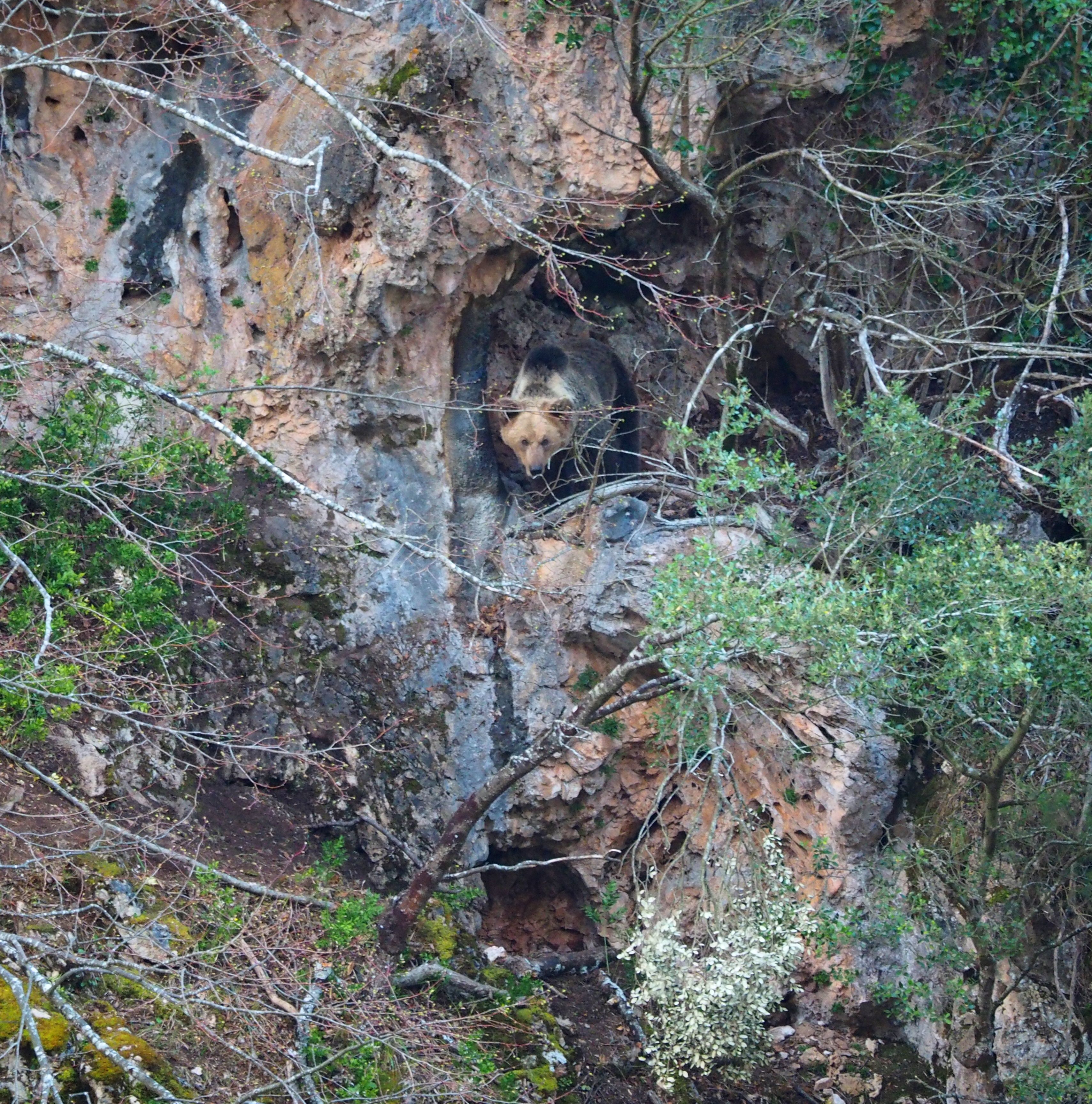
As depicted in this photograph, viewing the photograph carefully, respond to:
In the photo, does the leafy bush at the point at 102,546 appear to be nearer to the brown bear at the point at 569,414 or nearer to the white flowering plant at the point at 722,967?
the brown bear at the point at 569,414

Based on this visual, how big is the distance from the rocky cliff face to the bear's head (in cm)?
22


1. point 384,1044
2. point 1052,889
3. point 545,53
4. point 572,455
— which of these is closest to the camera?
point 384,1044

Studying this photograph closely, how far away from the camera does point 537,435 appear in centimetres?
764

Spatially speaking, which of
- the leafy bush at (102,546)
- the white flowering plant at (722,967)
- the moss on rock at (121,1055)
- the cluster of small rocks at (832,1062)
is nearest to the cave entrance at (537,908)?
the cluster of small rocks at (832,1062)

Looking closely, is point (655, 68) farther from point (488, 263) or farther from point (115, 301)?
point (115, 301)

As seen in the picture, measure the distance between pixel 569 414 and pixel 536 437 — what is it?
60 cm

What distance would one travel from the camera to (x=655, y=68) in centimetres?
623

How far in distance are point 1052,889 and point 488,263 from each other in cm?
469

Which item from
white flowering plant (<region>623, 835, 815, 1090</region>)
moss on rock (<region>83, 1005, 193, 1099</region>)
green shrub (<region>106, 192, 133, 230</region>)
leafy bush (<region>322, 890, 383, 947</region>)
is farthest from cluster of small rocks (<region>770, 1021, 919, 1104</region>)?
green shrub (<region>106, 192, 133, 230</region>)

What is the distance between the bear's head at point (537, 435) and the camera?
7.58 metres

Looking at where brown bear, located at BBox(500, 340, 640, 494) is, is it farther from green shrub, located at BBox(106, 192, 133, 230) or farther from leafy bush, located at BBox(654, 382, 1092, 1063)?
green shrub, located at BBox(106, 192, 133, 230)

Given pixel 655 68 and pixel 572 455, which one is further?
pixel 572 455

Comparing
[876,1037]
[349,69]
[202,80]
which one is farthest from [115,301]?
[876,1037]

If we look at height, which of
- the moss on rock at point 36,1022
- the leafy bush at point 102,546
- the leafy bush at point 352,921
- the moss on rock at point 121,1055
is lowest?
the leafy bush at point 352,921
